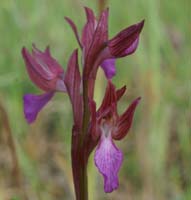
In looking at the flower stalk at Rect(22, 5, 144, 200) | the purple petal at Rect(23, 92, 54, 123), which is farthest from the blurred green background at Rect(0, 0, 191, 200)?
the flower stalk at Rect(22, 5, 144, 200)

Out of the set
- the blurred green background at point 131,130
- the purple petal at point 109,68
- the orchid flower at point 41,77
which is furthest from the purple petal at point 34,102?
the blurred green background at point 131,130

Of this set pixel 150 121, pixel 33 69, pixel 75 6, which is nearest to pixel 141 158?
pixel 150 121

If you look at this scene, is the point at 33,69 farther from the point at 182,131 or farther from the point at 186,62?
the point at 186,62

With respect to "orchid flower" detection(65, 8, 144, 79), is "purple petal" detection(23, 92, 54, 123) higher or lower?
lower

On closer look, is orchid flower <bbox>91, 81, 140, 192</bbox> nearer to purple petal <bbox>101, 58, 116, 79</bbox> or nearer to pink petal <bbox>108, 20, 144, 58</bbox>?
pink petal <bbox>108, 20, 144, 58</bbox>

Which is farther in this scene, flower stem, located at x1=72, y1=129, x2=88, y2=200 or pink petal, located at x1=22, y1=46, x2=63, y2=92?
pink petal, located at x1=22, y1=46, x2=63, y2=92

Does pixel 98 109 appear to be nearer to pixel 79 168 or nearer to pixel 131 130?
pixel 79 168
